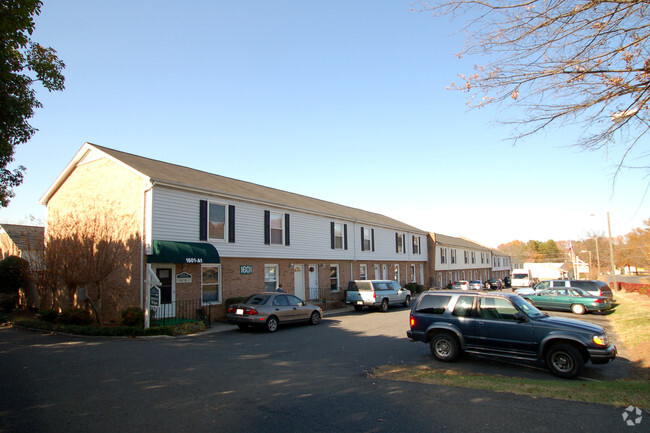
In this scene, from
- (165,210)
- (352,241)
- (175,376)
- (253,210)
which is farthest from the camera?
(352,241)

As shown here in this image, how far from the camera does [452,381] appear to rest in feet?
24.7

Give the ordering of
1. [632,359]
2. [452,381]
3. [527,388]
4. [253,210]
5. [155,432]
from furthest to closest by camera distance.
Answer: [253,210]
[632,359]
[452,381]
[527,388]
[155,432]

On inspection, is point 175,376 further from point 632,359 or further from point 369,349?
point 632,359

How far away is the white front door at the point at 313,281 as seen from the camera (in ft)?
79.0

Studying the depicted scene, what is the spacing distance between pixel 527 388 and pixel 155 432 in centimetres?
590

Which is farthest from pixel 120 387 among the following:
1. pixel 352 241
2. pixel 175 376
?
pixel 352 241

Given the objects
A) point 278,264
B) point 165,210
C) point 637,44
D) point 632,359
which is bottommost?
point 632,359

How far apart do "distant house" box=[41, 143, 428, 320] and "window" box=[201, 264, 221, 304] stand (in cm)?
4

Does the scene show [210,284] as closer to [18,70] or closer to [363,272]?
[18,70]

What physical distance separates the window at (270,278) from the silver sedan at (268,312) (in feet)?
15.4

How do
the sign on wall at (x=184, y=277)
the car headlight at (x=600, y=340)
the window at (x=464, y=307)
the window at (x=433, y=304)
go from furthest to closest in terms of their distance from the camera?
the sign on wall at (x=184, y=277), the window at (x=433, y=304), the window at (x=464, y=307), the car headlight at (x=600, y=340)

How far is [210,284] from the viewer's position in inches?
697

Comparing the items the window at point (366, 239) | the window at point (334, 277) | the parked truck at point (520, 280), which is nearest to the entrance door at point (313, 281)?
the window at point (334, 277)

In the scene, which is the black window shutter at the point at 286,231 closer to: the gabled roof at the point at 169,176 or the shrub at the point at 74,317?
the gabled roof at the point at 169,176
